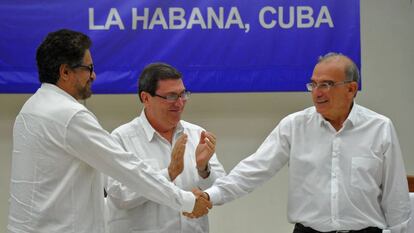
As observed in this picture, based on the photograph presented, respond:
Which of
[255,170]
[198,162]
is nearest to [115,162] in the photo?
[198,162]

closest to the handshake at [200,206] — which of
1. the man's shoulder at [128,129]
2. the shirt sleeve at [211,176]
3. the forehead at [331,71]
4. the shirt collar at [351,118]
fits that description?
the shirt sleeve at [211,176]

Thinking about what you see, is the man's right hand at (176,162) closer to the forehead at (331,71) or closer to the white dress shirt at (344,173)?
the white dress shirt at (344,173)

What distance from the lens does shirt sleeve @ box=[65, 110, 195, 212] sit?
7.72ft

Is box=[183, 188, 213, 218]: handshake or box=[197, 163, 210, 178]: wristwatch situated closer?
box=[183, 188, 213, 218]: handshake

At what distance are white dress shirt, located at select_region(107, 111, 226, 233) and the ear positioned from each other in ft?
1.61

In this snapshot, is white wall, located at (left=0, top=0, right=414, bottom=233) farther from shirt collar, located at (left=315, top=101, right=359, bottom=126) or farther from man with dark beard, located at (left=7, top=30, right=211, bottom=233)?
man with dark beard, located at (left=7, top=30, right=211, bottom=233)

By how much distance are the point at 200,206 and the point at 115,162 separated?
51cm

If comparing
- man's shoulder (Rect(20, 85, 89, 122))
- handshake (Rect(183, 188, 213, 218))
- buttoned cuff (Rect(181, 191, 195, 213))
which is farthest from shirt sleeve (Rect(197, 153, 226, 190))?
man's shoulder (Rect(20, 85, 89, 122))

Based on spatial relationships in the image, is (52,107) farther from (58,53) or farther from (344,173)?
(344,173)

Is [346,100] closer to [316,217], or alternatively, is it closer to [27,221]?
[316,217]

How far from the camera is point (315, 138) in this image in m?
2.80

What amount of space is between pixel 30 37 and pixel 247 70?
5.25ft

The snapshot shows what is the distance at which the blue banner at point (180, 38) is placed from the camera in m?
4.14

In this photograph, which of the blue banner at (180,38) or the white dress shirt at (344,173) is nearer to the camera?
the white dress shirt at (344,173)
